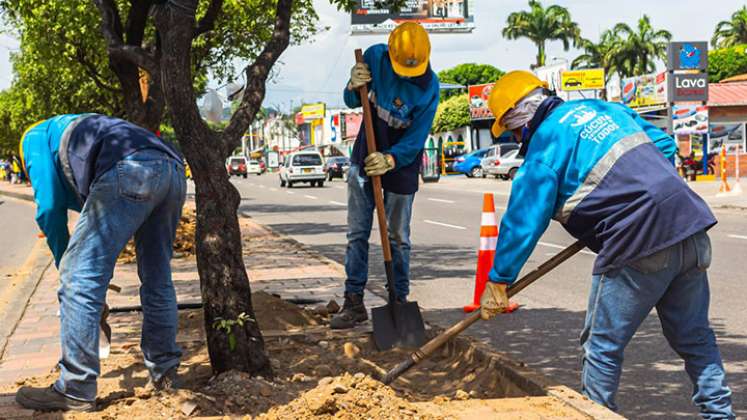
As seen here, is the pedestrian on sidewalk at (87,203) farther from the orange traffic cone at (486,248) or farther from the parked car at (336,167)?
the parked car at (336,167)

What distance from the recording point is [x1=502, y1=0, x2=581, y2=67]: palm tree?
74.2 meters

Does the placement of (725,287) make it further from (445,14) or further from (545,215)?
(445,14)

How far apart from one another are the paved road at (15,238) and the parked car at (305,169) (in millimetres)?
12779

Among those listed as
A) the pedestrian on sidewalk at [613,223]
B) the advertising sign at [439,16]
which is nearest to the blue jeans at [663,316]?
the pedestrian on sidewalk at [613,223]

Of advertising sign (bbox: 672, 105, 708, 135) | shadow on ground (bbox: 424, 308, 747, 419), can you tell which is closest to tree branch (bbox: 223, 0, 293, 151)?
shadow on ground (bbox: 424, 308, 747, 419)

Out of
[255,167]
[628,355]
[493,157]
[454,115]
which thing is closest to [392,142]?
[628,355]

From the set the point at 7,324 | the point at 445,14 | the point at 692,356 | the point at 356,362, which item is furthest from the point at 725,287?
the point at 445,14

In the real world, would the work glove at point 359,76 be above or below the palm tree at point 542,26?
below

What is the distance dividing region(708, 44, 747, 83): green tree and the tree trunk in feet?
226

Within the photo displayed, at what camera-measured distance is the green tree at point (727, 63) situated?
226 ft

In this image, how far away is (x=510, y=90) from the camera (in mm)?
3850

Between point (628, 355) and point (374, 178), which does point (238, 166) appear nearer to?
point (374, 178)

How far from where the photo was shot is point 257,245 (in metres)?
13.6

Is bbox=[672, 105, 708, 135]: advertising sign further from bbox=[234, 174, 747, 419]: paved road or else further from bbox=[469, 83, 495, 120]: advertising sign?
bbox=[469, 83, 495, 120]: advertising sign
